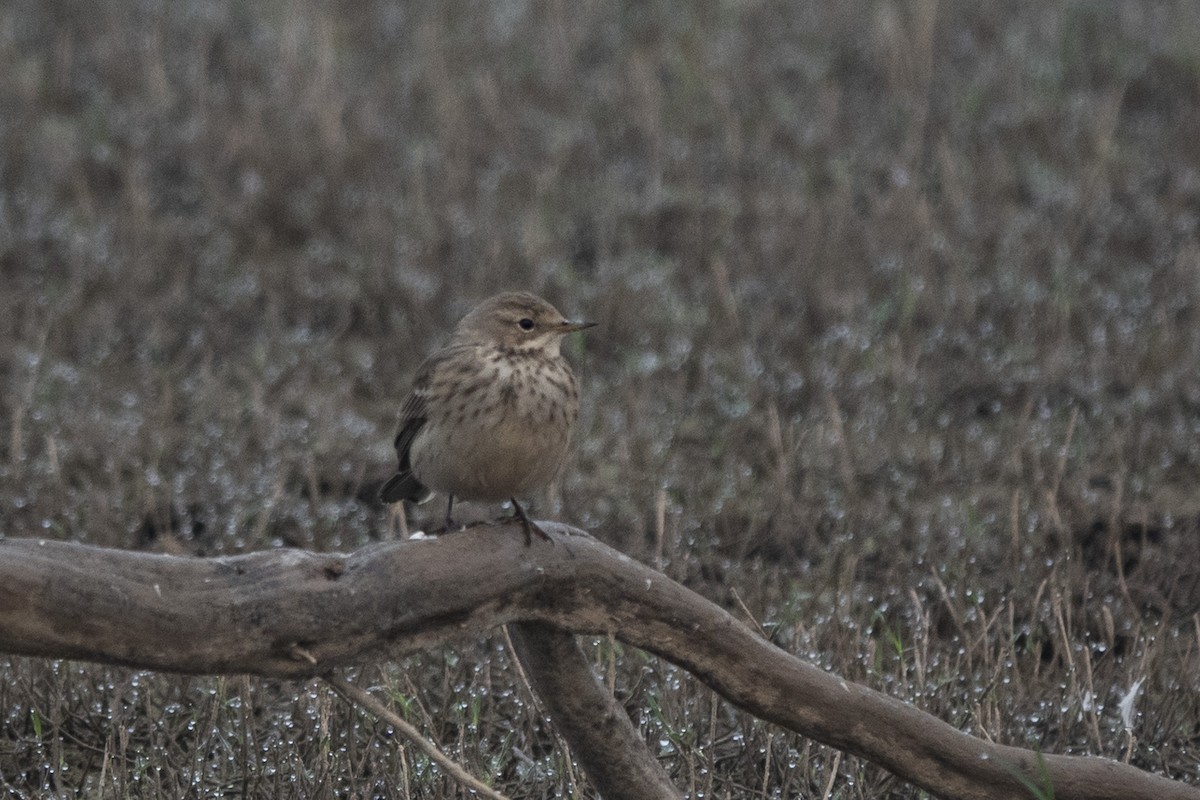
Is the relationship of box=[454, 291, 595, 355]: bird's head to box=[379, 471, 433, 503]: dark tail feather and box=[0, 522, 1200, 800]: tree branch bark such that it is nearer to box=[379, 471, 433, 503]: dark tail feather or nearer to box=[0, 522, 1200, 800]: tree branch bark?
box=[379, 471, 433, 503]: dark tail feather

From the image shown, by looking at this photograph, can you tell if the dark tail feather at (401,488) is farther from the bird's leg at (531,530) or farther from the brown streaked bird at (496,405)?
the bird's leg at (531,530)

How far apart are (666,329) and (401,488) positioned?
3.72 m

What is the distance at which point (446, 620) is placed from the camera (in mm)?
3727

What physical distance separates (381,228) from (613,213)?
1.24 m

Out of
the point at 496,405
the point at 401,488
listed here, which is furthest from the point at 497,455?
the point at 401,488

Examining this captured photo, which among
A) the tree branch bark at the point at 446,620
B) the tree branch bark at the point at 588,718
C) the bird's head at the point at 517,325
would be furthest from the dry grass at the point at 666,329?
the bird's head at the point at 517,325

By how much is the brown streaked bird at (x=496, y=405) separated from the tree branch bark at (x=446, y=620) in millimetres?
426

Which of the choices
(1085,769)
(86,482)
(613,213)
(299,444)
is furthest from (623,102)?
(1085,769)

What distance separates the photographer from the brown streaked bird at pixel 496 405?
4.36 meters

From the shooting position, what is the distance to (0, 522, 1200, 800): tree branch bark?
126 inches

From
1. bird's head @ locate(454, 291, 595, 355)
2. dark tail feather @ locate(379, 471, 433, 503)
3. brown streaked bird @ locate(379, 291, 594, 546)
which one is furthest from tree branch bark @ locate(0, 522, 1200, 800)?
dark tail feather @ locate(379, 471, 433, 503)

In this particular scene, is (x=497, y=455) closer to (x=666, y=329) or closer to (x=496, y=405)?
(x=496, y=405)

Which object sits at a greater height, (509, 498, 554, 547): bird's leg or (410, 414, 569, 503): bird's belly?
(410, 414, 569, 503): bird's belly

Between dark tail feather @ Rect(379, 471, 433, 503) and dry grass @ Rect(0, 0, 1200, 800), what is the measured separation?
0.49 metres
